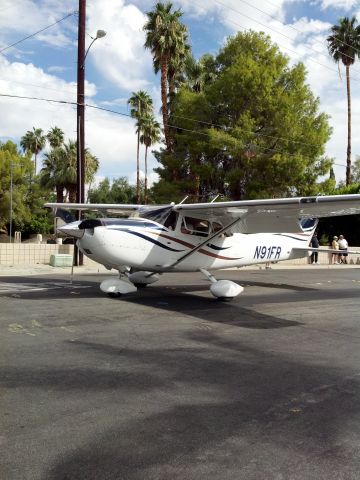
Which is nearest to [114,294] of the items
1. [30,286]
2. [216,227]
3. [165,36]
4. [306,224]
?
[216,227]

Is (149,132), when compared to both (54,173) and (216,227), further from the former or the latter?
(216,227)

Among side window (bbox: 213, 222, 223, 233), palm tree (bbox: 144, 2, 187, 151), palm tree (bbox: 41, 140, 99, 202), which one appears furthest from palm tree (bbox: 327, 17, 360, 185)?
side window (bbox: 213, 222, 223, 233)

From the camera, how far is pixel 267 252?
14.2m

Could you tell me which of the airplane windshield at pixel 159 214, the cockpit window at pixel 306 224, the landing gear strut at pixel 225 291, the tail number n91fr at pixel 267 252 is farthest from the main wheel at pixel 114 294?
the cockpit window at pixel 306 224

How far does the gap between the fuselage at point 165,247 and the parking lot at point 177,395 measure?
Result: 1.52 m

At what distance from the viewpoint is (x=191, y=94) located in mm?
30547

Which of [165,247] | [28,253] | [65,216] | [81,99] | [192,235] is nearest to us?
[165,247]

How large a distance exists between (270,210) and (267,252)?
298 centimetres

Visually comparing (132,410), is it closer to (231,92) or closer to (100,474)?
(100,474)

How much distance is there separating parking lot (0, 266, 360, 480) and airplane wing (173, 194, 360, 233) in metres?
2.46

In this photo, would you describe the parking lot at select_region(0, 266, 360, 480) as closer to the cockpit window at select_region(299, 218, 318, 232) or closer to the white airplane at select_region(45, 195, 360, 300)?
the white airplane at select_region(45, 195, 360, 300)

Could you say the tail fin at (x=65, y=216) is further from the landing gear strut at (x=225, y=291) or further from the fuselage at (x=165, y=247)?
the landing gear strut at (x=225, y=291)

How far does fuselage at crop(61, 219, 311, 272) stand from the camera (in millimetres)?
10555

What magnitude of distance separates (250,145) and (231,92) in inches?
143
